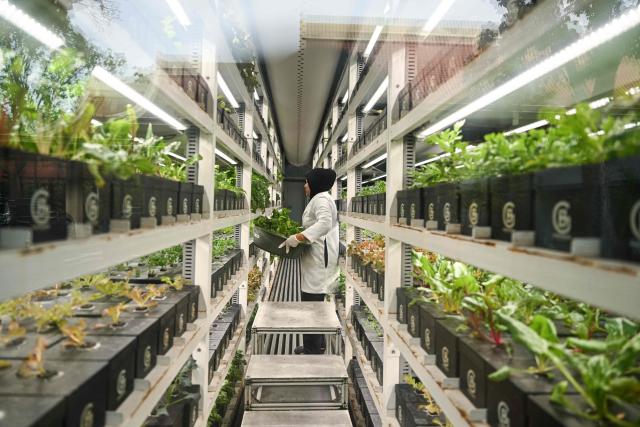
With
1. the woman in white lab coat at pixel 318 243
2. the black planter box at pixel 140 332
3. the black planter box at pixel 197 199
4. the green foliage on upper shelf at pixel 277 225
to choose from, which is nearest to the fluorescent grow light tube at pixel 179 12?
the black planter box at pixel 197 199

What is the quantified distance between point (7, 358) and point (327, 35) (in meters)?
3.38

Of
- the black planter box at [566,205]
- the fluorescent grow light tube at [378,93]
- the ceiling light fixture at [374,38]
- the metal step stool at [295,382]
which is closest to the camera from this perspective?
the black planter box at [566,205]

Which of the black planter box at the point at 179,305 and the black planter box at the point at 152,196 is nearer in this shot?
the black planter box at the point at 152,196

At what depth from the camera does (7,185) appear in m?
0.95

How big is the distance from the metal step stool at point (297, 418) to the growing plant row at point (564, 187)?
5.67 feet

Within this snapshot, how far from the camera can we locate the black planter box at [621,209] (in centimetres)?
82

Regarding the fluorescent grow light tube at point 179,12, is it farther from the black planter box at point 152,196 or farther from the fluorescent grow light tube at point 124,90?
the black planter box at point 152,196

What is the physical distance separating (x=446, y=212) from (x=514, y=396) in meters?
0.72

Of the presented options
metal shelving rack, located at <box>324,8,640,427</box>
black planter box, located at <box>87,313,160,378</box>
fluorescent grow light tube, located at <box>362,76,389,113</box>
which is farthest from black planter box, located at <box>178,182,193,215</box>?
fluorescent grow light tube, located at <box>362,76,389,113</box>

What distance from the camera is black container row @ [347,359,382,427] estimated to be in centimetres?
295

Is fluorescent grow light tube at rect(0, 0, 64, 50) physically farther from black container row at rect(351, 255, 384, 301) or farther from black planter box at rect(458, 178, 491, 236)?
black container row at rect(351, 255, 384, 301)

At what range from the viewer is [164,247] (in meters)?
1.63

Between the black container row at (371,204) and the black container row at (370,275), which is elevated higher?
the black container row at (371,204)

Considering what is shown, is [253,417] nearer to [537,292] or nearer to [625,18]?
[537,292]
